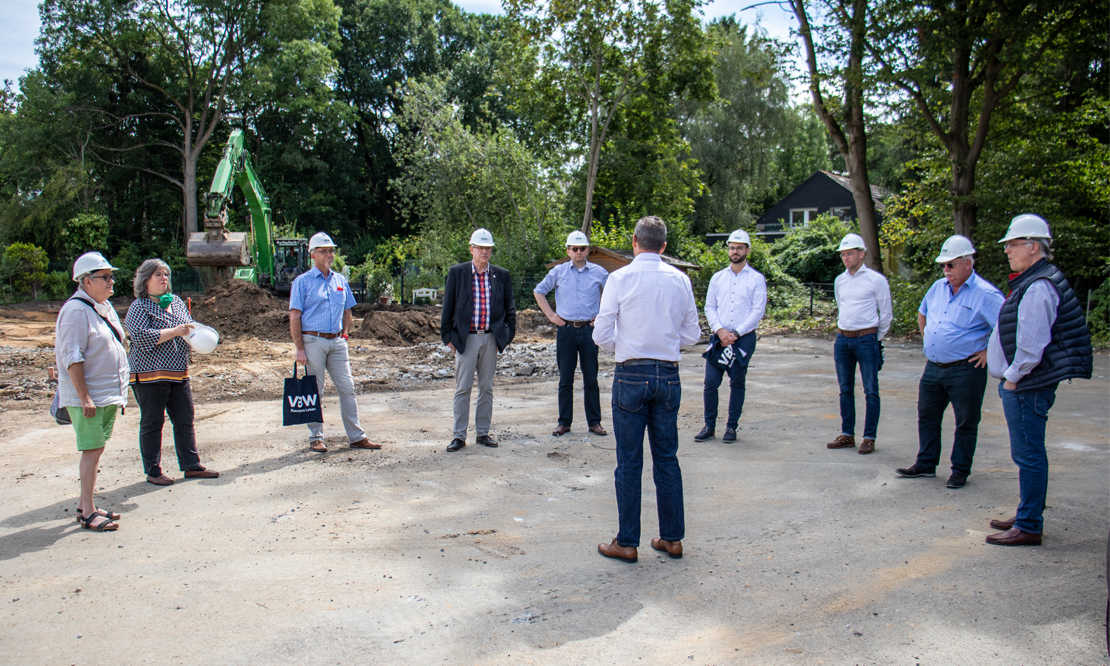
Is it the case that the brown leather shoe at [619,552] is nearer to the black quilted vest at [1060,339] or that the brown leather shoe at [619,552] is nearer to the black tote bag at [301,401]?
the black quilted vest at [1060,339]

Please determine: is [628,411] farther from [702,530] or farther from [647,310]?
[702,530]

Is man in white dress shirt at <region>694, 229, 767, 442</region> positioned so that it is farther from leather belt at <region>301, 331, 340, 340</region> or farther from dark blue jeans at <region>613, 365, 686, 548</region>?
leather belt at <region>301, 331, 340, 340</region>

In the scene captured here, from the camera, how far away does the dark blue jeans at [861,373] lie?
6.82m

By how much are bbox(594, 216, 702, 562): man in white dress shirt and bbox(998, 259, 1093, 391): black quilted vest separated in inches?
82.5

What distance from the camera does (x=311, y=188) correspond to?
42312mm

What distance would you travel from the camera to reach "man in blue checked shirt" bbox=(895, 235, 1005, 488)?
556 cm

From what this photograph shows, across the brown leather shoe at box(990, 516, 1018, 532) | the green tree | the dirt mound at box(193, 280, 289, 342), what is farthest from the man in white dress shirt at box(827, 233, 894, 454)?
the green tree

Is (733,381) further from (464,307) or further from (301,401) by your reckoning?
(301,401)

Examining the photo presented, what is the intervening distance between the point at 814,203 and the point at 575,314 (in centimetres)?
4360

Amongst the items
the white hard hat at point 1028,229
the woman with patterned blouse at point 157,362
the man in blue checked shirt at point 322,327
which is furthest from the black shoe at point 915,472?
the woman with patterned blouse at point 157,362

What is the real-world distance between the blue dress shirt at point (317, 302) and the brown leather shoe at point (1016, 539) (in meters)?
5.44

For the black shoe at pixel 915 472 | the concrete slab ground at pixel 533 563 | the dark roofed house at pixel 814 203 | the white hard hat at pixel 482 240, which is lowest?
the concrete slab ground at pixel 533 563

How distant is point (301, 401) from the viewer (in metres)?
6.66

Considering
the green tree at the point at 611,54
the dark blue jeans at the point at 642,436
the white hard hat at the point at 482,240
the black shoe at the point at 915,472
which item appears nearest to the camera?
the dark blue jeans at the point at 642,436
